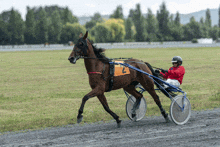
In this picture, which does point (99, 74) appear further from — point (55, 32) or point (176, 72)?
point (55, 32)

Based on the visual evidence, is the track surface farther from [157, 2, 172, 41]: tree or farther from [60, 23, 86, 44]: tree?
[157, 2, 172, 41]: tree

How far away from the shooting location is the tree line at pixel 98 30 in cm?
7712

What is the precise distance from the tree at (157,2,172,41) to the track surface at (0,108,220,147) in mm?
85012

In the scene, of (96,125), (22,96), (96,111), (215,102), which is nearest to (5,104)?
(22,96)

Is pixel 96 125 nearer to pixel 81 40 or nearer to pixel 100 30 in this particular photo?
pixel 81 40

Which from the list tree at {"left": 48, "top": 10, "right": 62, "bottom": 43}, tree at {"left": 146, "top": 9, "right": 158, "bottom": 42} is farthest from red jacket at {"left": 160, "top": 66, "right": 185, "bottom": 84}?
tree at {"left": 146, "top": 9, "right": 158, "bottom": 42}

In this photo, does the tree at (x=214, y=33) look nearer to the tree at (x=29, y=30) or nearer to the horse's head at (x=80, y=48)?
the tree at (x=29, y=30)

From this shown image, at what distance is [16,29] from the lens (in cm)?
7650

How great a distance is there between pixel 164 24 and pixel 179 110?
287 ft

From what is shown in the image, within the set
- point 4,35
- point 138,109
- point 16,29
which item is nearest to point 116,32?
point 16,29

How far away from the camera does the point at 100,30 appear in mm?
83938

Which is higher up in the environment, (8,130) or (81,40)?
(81,40)

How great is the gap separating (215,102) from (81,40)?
17.3ft

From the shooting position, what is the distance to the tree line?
77.1m
